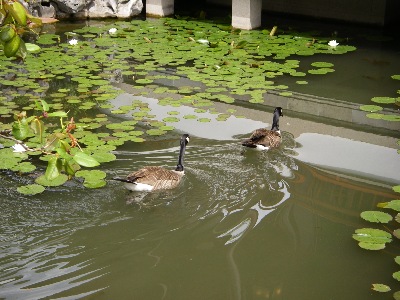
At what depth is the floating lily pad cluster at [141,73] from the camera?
678 centimetres

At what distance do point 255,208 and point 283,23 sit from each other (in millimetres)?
8318

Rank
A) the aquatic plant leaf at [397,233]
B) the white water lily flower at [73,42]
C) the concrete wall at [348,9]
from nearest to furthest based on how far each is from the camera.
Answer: the aquatic plant leaf at [397,233] → the white water lily flower at [73,42] → the concrete wall at [348,9]

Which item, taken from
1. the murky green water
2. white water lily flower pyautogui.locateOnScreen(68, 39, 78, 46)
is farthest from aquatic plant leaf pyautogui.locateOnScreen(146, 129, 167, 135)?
white water lily flower pyautogui.locateOnScreen(68, 39, 78, 46)

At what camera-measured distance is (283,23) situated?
1272 cm

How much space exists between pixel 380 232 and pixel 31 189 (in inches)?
112

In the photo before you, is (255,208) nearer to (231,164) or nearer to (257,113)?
(231,164)

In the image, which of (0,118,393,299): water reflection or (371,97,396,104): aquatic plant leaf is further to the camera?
(371,97,396,104): aquatic plant leaf

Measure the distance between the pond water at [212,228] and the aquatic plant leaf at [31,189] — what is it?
6cm

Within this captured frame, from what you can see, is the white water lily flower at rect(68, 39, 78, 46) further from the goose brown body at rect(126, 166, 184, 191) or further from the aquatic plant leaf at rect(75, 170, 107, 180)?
the goose brown body at rect(126, 166, 184, 191)

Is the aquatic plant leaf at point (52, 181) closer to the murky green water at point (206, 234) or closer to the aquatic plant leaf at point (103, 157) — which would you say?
the murky green water at point (206, 234)

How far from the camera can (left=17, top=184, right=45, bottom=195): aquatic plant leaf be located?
5129mm

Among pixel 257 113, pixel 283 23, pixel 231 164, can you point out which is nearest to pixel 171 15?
pixel 283 23

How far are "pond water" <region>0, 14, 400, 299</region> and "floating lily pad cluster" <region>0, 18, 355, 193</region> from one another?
0.43 metres

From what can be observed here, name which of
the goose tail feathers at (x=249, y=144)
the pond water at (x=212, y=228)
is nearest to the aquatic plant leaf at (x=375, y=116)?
the pond water at (x=212, y=228)
